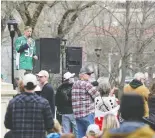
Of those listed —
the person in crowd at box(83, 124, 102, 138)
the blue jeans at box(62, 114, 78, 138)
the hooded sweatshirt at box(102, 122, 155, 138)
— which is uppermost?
the hooded sweatshirt at box(102, 122, 155, 138)

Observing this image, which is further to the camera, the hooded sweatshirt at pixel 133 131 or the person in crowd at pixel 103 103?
the person in crowd at pixel 103 103

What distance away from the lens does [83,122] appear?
11.8 m

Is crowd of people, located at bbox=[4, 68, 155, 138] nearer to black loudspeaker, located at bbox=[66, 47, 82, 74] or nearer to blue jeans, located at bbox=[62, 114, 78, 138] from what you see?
blue jeans, located at bbox=[62, 114, 78, 138]

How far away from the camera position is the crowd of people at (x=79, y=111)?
16.3ft

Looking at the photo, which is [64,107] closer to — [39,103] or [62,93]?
[62,93]

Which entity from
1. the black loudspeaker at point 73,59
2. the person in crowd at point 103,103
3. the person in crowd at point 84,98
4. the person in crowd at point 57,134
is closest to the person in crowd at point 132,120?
the person in crowd at point 57,134

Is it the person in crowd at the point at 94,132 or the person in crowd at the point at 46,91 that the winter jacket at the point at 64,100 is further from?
the person in crowd at the point at 94,132

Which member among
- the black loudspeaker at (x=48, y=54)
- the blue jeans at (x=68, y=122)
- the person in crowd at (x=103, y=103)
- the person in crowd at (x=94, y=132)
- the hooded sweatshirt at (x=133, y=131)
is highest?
the black loudspeaker at (x=48, y=54)

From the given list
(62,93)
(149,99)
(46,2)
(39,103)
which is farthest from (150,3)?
(39,103)

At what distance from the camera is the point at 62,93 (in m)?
12.5

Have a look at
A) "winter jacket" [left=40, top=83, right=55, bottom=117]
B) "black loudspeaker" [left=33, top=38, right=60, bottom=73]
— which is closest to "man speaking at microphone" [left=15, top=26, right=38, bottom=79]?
"winter jacket" [left=40, top=83, right=55, bottom=117]

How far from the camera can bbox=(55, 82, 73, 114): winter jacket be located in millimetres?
12445

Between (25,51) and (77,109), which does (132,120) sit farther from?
(25,51)

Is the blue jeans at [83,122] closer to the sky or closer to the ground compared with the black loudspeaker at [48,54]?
closer to the ground
